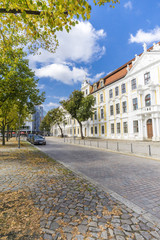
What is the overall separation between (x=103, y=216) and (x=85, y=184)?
188 cm

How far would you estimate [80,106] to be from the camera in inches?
1382

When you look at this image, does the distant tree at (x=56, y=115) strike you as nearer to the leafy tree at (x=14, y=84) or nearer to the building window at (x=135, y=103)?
Answer: the building window at (x=135, y=103)

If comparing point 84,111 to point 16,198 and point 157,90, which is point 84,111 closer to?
point 157,90

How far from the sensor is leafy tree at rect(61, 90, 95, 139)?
107ft

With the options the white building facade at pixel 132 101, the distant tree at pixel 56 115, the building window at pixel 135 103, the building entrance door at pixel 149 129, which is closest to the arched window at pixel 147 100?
the white building facade at pixel 132 101

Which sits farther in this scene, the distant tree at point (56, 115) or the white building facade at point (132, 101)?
the distant tree at point (56, 115)

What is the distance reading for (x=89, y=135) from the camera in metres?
41.0

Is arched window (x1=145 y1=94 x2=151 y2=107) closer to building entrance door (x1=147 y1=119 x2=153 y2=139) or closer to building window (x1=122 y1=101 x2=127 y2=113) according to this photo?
building entrance door (x1=147 y1=119 x2=153 y2=139)

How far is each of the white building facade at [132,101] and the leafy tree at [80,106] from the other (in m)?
4.11

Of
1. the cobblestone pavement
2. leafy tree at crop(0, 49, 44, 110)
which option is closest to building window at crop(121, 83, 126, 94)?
leafy tree at crop(0, 49, 44, 110)

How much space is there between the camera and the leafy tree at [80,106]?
32.6 metres

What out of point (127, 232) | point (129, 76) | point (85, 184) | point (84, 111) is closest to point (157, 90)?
point (129, 76)

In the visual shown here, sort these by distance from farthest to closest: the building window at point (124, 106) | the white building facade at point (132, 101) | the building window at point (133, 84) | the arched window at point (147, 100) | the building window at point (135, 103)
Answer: the building window at point (124, 106), the building window at point (133, 84), the building window at point (135, 103), the arched window at point (147, 100), the white building facade at point (132, 101)

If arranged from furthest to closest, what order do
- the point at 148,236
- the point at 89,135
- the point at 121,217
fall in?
1. the point at 89,135
2. the point at 121,217
3. the point at 148,236
